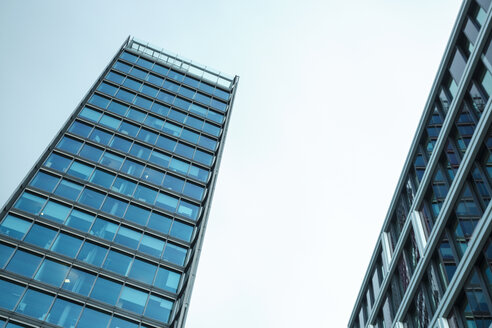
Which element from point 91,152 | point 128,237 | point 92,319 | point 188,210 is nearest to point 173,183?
point 188,210

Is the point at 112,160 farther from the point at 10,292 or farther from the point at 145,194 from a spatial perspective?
the point at 10,292

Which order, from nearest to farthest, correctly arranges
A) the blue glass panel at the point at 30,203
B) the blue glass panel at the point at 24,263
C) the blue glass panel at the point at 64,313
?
the blue glass panel at the point at 64,313
the blue glass panel at the point at 24,263
the blue glass panel at the point at 30,203

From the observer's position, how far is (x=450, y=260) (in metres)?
28.2

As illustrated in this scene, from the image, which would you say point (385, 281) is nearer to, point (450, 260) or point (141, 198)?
point (450, 260)

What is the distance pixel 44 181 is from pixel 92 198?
4.01 metres

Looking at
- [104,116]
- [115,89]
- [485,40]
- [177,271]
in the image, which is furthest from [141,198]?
[485,40]

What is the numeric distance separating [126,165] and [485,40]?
31491 millimetres

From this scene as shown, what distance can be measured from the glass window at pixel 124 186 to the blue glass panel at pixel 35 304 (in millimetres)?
12249

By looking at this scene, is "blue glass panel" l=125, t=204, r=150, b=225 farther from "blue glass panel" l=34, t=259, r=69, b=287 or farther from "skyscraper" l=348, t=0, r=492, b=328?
"skyscraper" l=348, t=0, r=492, b=328

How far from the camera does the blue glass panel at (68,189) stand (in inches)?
1640

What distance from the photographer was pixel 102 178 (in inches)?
1768

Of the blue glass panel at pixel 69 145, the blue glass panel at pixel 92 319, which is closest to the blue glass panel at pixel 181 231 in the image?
the blue glass panel at pixel 92 319

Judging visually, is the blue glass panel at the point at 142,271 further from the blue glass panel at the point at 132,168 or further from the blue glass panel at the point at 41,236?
the blue glass panel at the point at 132,168

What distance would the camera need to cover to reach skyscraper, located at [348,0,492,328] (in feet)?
83.6
